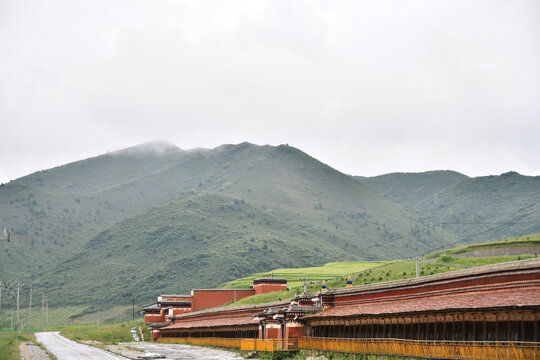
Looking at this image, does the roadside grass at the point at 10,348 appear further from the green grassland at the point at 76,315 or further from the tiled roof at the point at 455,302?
the green grassland at the point at 76,315

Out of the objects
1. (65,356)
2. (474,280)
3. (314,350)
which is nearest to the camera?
(474,280)

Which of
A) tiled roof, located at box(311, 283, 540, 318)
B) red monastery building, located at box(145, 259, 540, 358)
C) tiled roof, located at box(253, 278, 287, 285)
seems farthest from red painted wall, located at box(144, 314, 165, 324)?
tiled roof, located at box(311, 283, 540, 318)

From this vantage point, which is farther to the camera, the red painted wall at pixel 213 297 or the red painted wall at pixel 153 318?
the red painted wall at pixel 213 297

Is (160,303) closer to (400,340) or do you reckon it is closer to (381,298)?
(381,298)

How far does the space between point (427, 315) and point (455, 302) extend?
5.89 feet

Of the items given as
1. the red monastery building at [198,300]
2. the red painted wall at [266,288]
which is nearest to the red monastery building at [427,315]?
the red painted wall at [266,288]

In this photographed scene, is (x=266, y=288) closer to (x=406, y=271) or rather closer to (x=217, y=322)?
(x=217, y=322)

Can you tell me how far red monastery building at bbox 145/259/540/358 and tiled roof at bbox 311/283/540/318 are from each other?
58mm

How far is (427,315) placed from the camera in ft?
126

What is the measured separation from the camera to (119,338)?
11038cm

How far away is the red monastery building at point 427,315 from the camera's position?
31938mm

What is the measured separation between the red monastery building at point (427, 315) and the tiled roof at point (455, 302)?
0.19 feet

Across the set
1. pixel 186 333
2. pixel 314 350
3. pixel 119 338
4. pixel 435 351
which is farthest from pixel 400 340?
pixel 119 338

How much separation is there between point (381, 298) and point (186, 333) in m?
55.5
